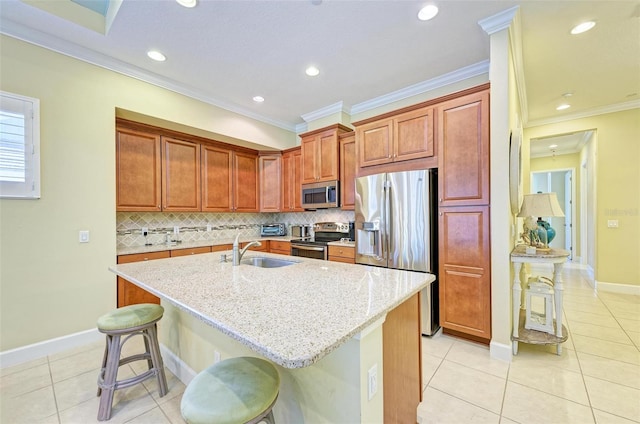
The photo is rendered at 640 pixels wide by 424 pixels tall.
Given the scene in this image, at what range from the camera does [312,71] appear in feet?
10.1

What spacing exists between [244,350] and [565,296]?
16.0 feet

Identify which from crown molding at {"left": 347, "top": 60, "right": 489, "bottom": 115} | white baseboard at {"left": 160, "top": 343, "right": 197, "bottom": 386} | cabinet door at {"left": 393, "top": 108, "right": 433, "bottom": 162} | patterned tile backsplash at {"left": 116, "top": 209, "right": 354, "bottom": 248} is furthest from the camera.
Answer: patterned tile backsplash at {"left": 116, "top": 209, "right": 354, "bottom": 248}

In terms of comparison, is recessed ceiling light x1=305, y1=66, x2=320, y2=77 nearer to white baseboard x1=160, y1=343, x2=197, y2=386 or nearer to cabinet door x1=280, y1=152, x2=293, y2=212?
cabinet door x1=280, y1=152, x2=293, y2=212

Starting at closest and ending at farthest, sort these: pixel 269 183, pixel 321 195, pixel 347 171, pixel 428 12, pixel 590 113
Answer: pixel 428 12 → pixel 347 171 → pixel 321 195 → pixel 590 113 → pixel 269 183

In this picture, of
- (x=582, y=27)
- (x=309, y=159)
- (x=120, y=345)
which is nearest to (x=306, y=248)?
(x=309, y=159)

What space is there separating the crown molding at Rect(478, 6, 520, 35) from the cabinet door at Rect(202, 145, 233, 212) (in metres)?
3.61

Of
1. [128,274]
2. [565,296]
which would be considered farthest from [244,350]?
[565,296]

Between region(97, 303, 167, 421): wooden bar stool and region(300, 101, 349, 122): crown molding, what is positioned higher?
Result: region(300, 101, 349, 122): crown molding

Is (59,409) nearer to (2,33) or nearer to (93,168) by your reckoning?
(93,168)

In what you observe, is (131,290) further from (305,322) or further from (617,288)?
(617,288)

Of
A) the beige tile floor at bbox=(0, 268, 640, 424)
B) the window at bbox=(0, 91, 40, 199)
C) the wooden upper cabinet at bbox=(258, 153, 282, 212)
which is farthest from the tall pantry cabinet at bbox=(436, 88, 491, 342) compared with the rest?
the window at bbox=(0, 91, 40, 199)

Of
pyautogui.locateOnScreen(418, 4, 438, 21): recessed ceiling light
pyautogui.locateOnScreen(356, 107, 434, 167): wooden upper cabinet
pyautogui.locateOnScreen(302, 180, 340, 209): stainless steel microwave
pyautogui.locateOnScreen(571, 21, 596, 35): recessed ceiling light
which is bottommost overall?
pyautogui.locateOnScreen(302, 180, 340, 209): stainless steel microwave

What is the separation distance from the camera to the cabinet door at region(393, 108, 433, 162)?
2752 millimetres

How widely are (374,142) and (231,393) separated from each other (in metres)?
2.83
